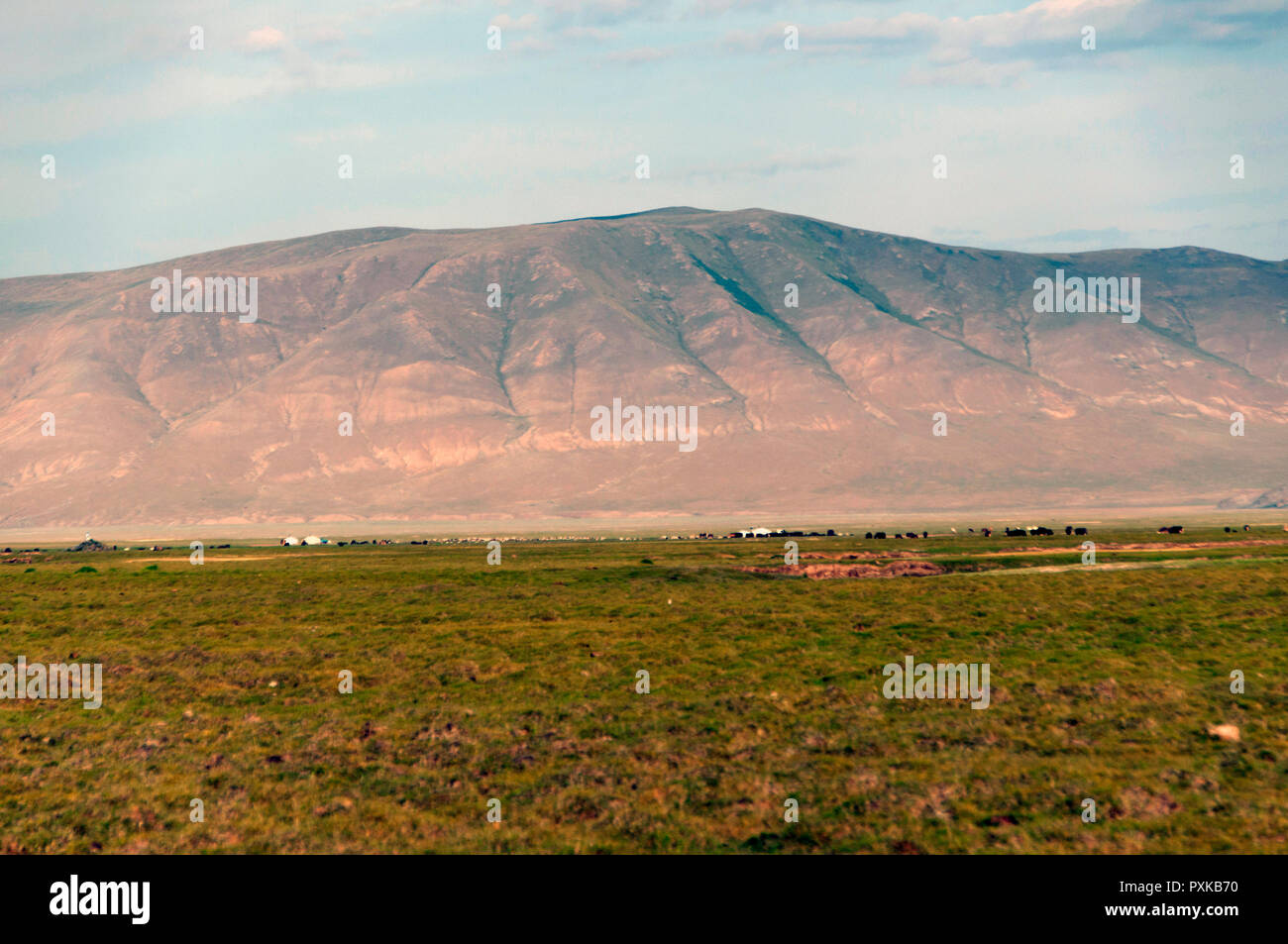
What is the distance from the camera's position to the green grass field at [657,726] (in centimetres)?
2088

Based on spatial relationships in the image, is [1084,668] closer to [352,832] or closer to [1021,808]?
[1021,808]

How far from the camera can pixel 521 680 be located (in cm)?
3250

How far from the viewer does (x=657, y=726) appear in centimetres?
2736

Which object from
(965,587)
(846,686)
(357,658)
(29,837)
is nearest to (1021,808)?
(846,686)

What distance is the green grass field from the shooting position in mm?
20875

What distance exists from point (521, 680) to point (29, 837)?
46.2 ft

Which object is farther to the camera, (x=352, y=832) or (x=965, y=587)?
(x=965, y=587)
